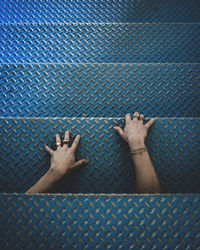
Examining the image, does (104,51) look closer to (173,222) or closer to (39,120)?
(39,120)

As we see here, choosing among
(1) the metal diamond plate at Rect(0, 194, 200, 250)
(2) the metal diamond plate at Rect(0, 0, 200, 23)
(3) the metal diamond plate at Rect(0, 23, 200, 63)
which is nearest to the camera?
(1) the metal diamond plate at Rect(0, 194, 200, 250)

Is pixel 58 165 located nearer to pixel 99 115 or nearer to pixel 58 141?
pixel 58 141

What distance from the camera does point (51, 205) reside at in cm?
96

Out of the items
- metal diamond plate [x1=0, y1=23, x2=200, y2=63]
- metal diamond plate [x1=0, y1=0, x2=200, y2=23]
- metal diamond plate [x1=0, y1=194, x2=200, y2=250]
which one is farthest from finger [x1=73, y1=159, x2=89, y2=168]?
metal diamond plate [x1=0, y1=0, x2=200, y2=23]

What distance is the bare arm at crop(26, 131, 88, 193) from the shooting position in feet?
3.81

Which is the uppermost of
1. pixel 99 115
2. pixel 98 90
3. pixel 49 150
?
pixel 98 90

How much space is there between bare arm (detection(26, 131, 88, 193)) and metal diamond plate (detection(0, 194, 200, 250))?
190mm

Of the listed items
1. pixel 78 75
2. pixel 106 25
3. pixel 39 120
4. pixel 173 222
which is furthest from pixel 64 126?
pixel 106 25

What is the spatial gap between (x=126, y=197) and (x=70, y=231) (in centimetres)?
30

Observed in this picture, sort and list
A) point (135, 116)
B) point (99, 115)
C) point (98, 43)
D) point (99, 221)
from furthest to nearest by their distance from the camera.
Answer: point (98, 43)
point (99, 115)
point (135, 116)
point (99, 221)

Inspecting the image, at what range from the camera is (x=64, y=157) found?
1232 millimetres

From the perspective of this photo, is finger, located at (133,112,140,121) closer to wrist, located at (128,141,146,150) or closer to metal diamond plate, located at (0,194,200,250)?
wrist, located at (128,141,146,150)

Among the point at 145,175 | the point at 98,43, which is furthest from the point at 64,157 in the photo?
the point at 98,43

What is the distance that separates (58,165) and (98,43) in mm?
1239
